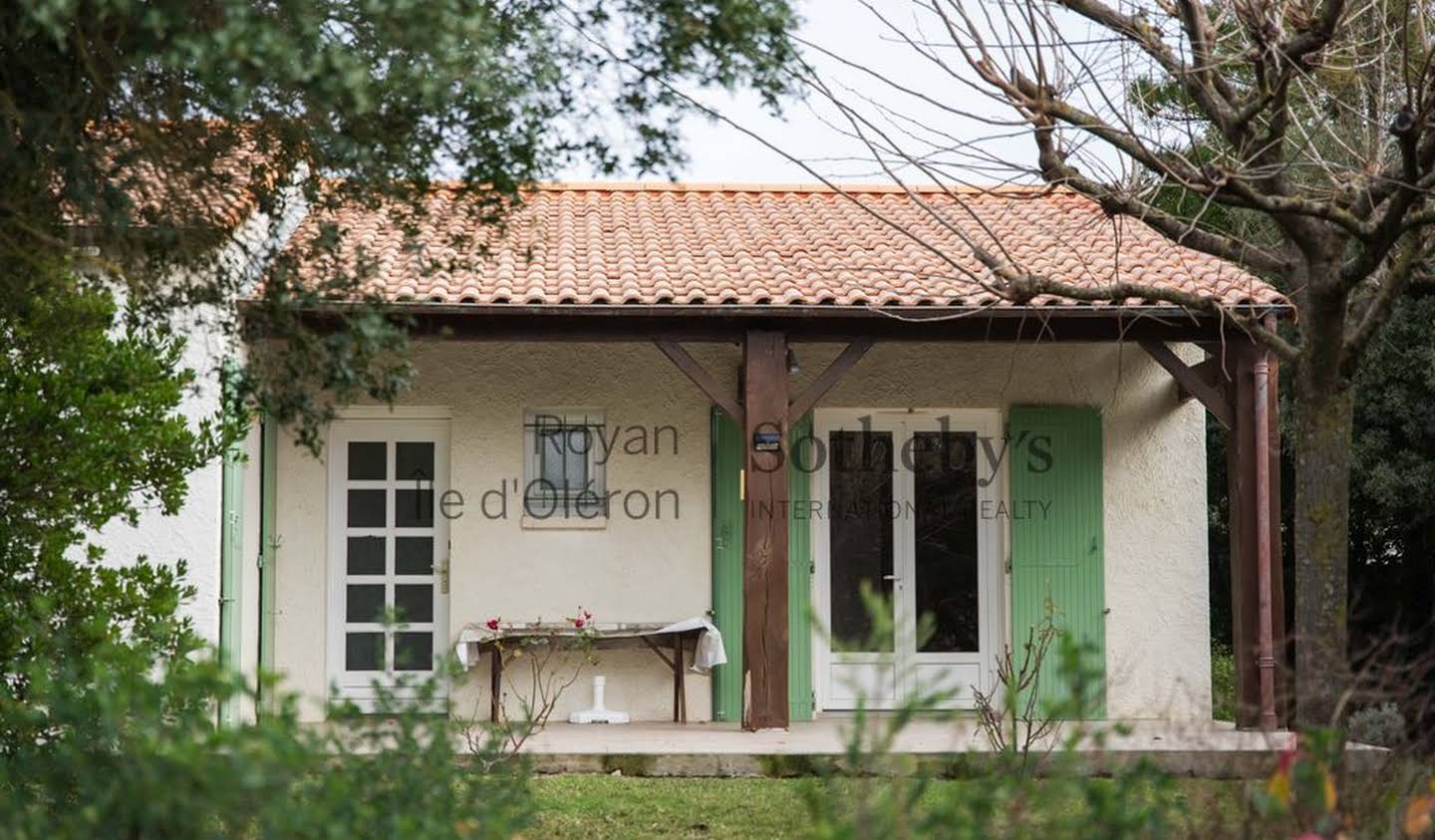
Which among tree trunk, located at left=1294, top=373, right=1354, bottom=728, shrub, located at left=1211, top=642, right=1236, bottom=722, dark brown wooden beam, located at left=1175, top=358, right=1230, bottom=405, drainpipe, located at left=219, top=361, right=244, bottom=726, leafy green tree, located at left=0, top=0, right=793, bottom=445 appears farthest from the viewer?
shrub, located at left=1211, top=642, right=1236, bottom=722

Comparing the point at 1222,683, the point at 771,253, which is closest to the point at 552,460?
the point at 771,253

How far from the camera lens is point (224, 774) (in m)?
2.95

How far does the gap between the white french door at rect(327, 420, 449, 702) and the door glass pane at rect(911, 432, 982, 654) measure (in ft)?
11.3

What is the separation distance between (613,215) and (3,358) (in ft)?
24.9

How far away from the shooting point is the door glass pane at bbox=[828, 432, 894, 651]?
11.9 metres

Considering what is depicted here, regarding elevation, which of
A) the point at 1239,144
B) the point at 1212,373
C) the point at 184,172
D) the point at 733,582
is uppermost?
the point at 1239,144

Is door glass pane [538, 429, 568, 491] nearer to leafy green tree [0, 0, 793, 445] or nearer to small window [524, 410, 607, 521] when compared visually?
small window [524, 410, 607, 521]

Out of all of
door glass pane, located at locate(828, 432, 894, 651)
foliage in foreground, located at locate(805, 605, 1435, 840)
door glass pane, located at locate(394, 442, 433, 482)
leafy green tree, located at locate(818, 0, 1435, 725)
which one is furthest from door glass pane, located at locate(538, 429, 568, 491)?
foliage in foreground, located at locate(805, 605, 1435, 840)

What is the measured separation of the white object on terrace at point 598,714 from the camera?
11.3m

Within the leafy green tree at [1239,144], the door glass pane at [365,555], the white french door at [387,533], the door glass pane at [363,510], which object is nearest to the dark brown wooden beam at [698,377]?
the white french door at [387,533]

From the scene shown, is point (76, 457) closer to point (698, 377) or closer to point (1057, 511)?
point (698, 377)

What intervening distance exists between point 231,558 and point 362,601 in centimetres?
147

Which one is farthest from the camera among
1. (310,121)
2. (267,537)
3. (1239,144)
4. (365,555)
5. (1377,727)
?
(365,555)

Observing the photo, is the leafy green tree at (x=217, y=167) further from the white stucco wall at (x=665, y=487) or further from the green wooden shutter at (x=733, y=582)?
the green wooden shutter at (x=733, y=582)
